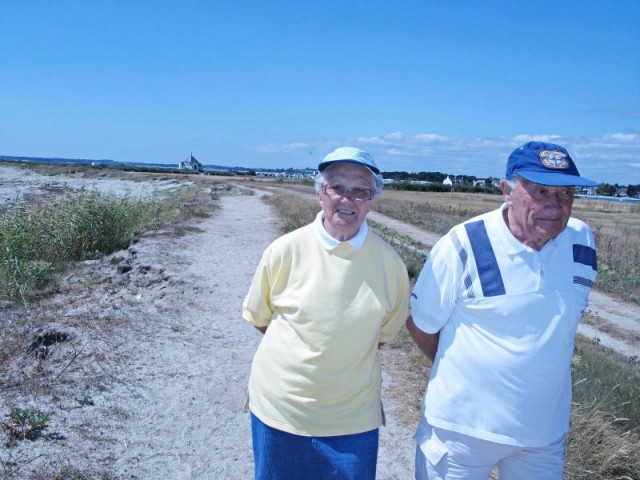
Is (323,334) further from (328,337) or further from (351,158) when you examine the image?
(351,158)

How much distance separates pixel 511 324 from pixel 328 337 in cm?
73

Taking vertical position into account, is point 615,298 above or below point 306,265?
below

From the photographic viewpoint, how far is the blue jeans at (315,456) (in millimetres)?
2445

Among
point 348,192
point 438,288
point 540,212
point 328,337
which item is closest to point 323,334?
point 328,337

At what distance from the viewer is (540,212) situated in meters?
2.38

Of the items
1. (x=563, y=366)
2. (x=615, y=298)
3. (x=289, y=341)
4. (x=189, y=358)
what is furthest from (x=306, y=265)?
(x=615, y=298)

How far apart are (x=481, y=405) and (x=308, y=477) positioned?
0.80 meters

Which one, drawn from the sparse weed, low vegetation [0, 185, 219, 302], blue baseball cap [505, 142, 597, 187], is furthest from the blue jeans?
low vegetation [0, 185, 219, 302]

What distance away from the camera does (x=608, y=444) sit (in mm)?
3910

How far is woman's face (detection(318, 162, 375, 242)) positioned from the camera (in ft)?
8.26

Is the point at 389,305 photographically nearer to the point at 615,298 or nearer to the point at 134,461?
the point at 134,461

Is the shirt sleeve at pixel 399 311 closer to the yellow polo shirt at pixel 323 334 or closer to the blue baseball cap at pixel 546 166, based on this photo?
the yellow polo shirt at pixel 323 334

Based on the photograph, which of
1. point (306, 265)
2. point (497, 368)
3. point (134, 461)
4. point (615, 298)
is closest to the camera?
point (497, 368)

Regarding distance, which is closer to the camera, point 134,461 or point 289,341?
point 289,341
